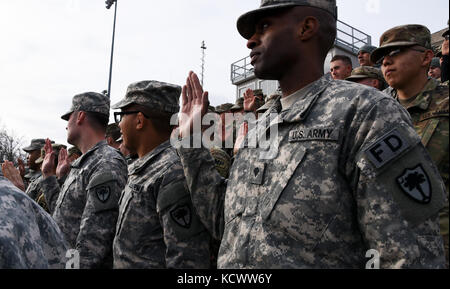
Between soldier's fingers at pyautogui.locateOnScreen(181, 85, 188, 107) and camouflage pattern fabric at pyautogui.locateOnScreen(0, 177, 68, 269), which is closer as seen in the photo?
camouflage pattern fabric at pyautogui.locateOnScreen(0, 177, 68, 269)

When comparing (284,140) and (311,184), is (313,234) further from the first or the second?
(284,140)

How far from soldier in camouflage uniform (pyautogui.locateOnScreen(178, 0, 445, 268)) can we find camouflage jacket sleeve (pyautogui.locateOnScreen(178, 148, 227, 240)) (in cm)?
32

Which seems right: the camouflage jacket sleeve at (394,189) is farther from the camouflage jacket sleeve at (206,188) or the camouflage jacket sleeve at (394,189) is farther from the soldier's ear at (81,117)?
the soldier's ear at (81,117)

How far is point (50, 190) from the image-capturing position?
4.93 metres

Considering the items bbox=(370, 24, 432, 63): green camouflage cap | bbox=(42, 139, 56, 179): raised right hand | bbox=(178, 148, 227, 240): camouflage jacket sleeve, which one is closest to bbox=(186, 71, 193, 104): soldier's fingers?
bbox=(178, 148, 227, 240): camouflage jacket sleeve

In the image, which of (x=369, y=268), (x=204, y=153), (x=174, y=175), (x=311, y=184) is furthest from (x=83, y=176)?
(x=369, y=268)

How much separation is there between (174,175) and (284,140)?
53.4 inches

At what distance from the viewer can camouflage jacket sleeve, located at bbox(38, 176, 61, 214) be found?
488 cm

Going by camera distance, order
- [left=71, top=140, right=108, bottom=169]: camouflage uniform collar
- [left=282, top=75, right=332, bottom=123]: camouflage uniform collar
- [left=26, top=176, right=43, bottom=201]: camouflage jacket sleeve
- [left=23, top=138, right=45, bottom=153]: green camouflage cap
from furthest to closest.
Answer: [left=23, top=138, right=45, bottom=153]: green camouflage cap → [left=26, top=176, right=43, bottom=201]: camouflage jacket sleeve → [left=71, top=140, right=108, bottom=169]: camouflage uniform collar → [left=282, top=75, right=332, bottom=123]: camouflage uniform collar

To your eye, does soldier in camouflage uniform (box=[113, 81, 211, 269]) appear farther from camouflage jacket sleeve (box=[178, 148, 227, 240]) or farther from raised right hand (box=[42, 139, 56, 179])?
raised right hand (box=[42, 139, 56, 179])

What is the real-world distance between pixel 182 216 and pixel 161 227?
0.27 meters

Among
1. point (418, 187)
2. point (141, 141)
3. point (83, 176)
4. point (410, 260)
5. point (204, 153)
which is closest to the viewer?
point (410, 260)
